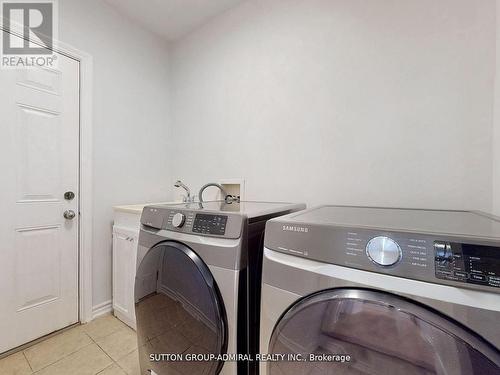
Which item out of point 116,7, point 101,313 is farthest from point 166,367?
point 116,7

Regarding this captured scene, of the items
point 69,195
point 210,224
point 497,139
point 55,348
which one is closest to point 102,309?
point 55,348

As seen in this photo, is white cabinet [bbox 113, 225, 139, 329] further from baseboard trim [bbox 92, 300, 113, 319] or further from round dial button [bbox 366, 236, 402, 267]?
round dial button [bbox 366, 236, 402, 267]

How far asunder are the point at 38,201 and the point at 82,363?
3.47ft

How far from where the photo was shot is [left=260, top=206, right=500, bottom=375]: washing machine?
1.40 ft

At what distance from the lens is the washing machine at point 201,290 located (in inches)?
30.9

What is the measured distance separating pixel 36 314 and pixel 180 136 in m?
1.69

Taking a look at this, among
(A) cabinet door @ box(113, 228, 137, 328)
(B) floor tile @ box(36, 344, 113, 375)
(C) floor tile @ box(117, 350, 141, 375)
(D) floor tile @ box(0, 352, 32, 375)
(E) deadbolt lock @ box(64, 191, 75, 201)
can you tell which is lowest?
(C) floor tile @ box(117, 350, 141, 375)

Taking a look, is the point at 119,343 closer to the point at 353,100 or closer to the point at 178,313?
the point at 178,313

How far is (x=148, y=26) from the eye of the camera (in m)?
2.02

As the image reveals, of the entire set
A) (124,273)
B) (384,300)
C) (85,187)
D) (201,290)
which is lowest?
(124,273)

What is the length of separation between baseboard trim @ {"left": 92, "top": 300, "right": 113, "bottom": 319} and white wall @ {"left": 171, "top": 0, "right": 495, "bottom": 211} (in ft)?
4.31

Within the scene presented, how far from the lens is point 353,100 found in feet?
4.12

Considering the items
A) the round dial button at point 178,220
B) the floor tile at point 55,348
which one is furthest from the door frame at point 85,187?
the round dial button at point 178,220

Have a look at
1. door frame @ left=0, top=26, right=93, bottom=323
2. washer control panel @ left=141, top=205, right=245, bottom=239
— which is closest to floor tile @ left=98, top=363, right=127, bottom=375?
door frame @ left=0, top=26, right=93, bottom=323
